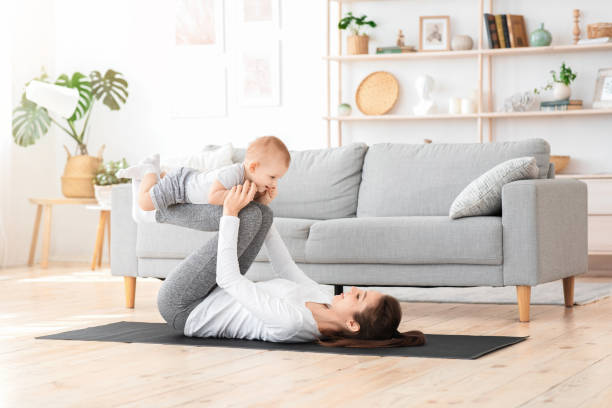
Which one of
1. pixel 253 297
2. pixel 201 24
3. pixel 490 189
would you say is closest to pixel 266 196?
pixel 253 297

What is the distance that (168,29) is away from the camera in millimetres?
7098

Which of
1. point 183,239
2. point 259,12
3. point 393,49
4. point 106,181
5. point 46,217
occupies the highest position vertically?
point 259,12

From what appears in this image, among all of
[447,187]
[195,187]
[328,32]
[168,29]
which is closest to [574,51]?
[328,32]

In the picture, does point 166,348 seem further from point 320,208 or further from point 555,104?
point 555,104

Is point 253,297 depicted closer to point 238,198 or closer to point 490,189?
point 238,198

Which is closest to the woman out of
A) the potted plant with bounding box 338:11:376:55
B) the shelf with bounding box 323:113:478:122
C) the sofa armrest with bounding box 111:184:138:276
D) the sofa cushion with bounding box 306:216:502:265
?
the sofa cushion with bounding box 306:216:502:265

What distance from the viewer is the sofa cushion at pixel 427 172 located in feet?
14.5

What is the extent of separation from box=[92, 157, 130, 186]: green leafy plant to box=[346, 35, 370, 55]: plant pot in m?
1.81

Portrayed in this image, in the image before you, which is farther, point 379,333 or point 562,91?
point 562,91

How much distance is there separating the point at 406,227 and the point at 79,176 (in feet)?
11.7

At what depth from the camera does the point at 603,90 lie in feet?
20.0

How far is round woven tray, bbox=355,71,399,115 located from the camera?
661 centimetres

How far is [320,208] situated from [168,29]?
2.97 meters

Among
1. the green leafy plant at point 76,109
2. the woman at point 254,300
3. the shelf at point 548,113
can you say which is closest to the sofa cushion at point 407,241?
the woman at point 254,300
